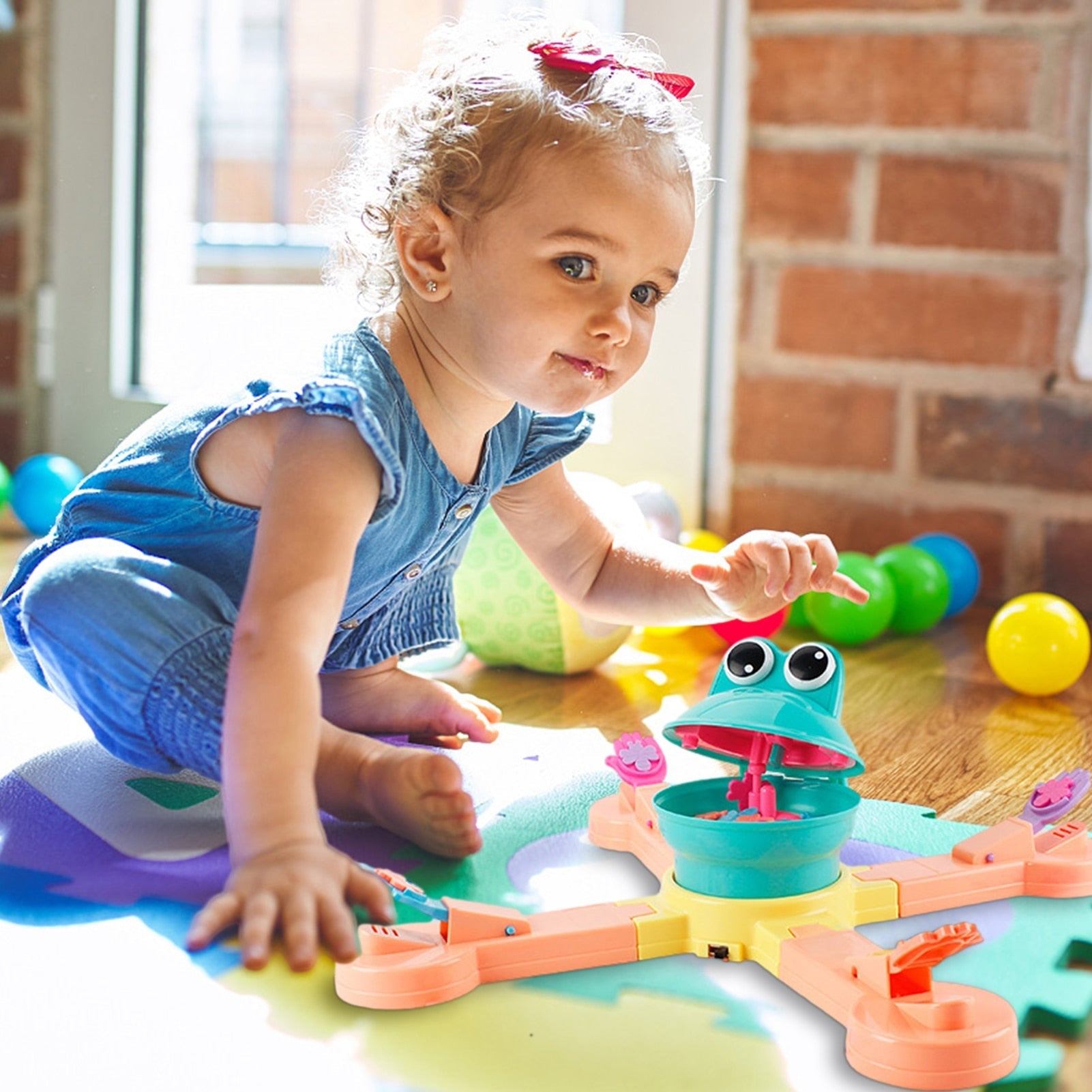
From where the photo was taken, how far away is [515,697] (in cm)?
110

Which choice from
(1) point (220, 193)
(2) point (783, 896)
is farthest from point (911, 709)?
(1) point (220, 193)

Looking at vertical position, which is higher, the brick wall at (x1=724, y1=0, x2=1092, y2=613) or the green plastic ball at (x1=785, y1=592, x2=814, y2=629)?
the brick wall at (x1=724, y1=0, x2=1092, y2=613)

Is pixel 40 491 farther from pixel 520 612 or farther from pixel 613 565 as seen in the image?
pixel 613 565

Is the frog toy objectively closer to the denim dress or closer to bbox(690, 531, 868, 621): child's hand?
bbox(690, 531, 868, 621): child's hand

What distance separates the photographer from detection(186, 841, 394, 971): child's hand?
1.45ft

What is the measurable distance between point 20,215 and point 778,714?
1.43 metres

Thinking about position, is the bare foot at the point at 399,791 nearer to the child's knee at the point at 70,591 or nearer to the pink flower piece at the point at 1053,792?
the child's knee at the point at 70,591

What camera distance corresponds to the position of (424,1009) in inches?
23.1

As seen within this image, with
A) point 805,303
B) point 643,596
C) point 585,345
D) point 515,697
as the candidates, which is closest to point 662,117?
point 585,345

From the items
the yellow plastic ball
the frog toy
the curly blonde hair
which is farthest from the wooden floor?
the curly blonde hair

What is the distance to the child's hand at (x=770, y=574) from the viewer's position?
2.71ft

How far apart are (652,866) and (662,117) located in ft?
1.35

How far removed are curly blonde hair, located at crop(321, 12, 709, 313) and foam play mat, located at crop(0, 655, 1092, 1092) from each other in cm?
35

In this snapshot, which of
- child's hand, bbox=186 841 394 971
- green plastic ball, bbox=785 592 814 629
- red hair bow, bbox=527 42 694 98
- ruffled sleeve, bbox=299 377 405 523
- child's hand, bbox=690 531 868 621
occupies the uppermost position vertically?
red hair bow, bbox=527 42 694 98
